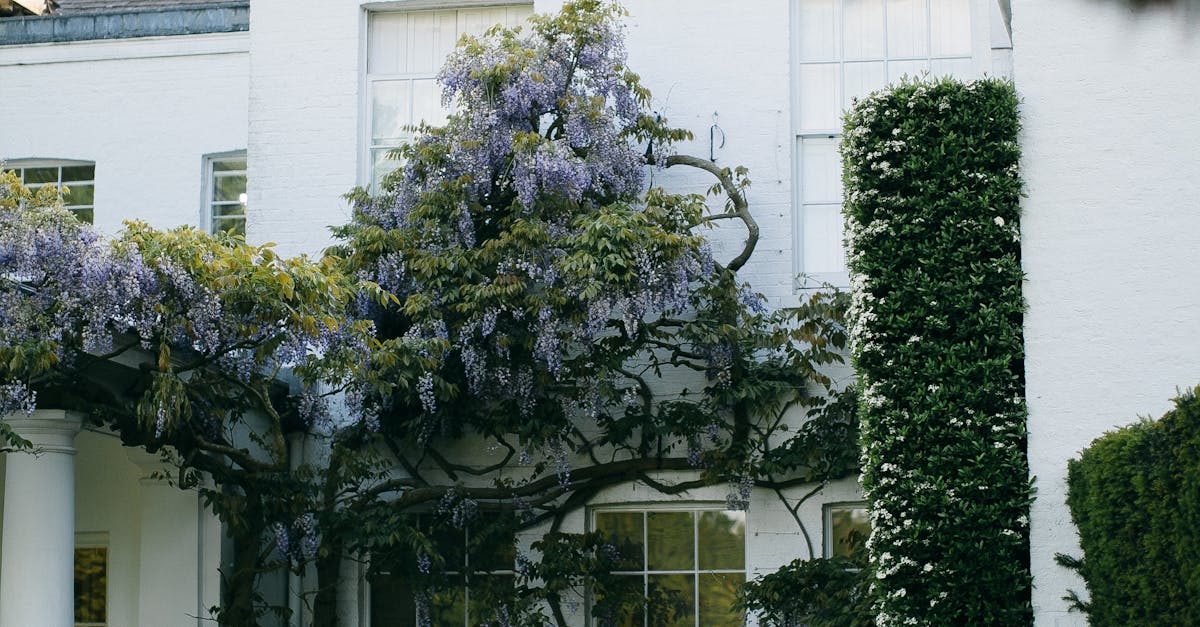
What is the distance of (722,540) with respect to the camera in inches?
481

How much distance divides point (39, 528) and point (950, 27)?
725cm

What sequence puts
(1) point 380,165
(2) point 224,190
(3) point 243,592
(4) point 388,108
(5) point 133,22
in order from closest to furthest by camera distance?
(3) point 243,592, (1) point 380,165, (4) point 388,108, (2) point 224,190, (5) point 133,22

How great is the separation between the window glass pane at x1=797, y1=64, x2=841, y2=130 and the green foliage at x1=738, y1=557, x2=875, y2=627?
326cm

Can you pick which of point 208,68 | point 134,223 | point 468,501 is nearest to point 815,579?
point 468,501

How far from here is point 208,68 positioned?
14352 mm

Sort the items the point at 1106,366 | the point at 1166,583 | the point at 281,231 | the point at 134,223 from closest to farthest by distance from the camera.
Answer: the point at 1166,583 → the point at 1106,366 → the point at 134,223 → the point at 281,231

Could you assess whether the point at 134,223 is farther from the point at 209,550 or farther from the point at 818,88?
the point at 818,88

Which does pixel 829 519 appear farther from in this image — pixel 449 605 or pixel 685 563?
pixel 449 605

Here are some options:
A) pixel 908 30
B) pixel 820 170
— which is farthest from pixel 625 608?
pixel 908 30

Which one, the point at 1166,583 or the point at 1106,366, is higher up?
the point at 1106,366

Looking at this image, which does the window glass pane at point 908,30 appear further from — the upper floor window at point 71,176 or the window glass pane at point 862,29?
the upper floor window at point 71,176

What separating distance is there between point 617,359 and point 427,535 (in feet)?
7.01

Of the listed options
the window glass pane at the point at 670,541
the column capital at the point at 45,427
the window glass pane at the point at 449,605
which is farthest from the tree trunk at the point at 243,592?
the window glass pane at the point at 670,541

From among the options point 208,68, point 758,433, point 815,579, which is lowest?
point 815,579
